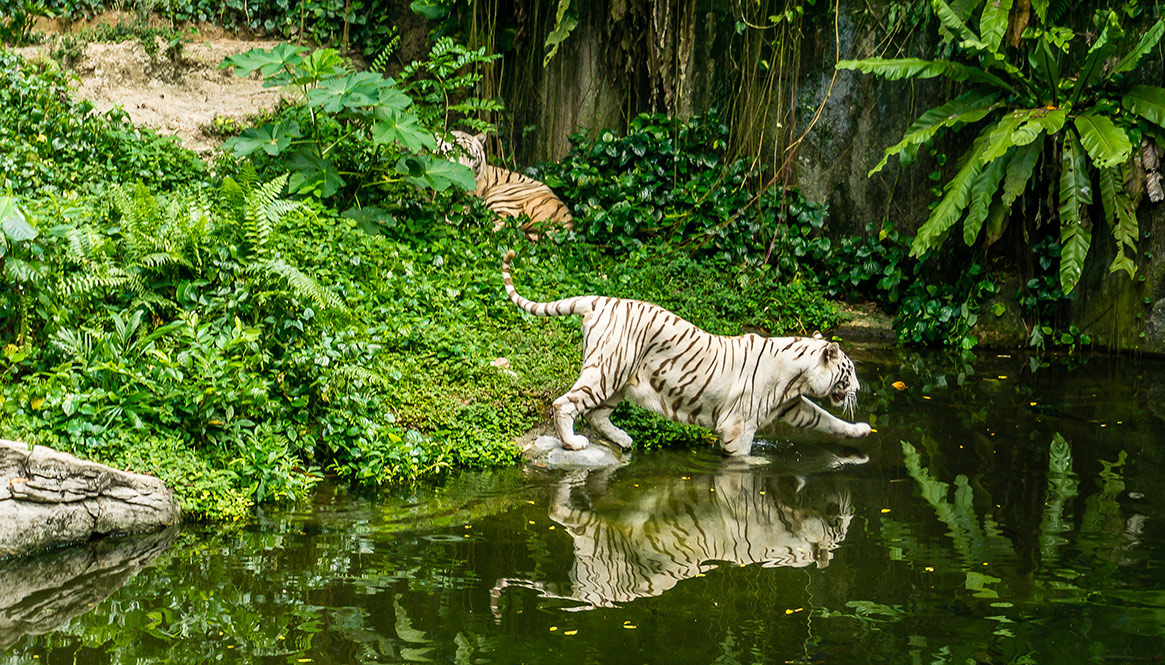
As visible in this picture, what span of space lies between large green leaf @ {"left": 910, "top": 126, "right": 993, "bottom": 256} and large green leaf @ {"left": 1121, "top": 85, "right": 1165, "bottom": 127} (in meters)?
1.05

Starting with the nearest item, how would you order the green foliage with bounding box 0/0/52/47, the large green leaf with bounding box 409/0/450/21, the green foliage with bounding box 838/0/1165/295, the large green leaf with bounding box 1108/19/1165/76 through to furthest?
the large green leaf with bounding box 1108/19/1165/76 → the green foliage with bounding box 838/0/1165/295 → the green foliage with bounding box 0/0/52/47 → the large green leaf with bounding box 409/0/450/21

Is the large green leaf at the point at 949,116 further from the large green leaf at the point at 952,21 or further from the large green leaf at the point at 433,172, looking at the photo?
the large green leaf at the point at 433,172

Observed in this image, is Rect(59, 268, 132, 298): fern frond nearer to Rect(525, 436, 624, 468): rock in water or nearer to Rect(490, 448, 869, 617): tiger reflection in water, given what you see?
Rect(525, 436, 624, 468): rock in water

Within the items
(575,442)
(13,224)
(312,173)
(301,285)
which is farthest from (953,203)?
(13,224)

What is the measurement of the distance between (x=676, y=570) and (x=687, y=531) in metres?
0.55

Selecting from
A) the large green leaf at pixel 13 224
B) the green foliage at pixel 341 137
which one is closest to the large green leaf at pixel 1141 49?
the green foliage at pixel 341 137

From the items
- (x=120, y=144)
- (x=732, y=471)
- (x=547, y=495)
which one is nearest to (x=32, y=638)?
(x=547, y=495)

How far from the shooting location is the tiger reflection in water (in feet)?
14.5

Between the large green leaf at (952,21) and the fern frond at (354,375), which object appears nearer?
the fern frond at (354,375)

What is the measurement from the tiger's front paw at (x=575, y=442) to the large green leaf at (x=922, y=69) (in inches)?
178

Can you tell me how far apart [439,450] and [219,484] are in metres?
1.32

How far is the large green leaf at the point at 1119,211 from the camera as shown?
27.1ft

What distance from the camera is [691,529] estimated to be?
16.8 ft

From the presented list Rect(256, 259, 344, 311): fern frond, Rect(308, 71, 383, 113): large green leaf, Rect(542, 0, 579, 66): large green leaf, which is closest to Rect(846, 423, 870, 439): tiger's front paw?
Rect(256, 259, 344, 311): fern frond
